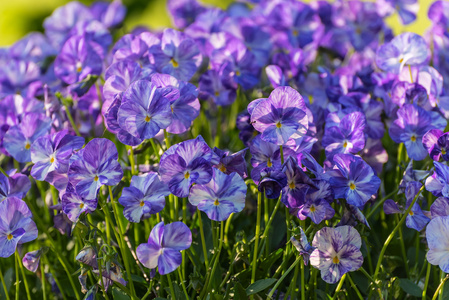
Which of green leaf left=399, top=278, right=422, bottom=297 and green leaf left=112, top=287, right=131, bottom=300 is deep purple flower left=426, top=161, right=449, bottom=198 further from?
green leaf left=112, top=287, right=131, bottom=300

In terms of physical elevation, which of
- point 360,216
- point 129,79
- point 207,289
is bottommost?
point 207,289

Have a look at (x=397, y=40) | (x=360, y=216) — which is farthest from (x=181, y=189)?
(x=397, y=40)

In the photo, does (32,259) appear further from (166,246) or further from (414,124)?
(414,124)

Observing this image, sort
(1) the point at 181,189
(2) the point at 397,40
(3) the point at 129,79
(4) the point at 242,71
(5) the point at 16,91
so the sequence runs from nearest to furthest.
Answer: (1) the point at 181,189 < (3) the point at 129,79 < (2) the point at 397,40 < (4) the point at 242,71 < (5) the point at 16,91

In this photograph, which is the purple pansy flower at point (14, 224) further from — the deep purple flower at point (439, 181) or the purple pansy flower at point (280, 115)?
the deep purple flower at point (439, 181)

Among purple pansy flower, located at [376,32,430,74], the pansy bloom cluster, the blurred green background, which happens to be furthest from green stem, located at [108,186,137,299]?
the blurred green background

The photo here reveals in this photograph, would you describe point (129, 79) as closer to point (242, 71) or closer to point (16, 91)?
point (242, 71)

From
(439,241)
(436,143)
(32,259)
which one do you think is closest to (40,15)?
(32,259)

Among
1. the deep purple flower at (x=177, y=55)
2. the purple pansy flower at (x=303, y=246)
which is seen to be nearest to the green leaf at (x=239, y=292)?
the purple pansy flower at (x=303, y=246)
